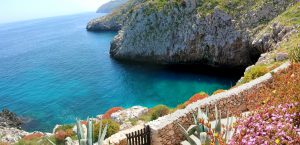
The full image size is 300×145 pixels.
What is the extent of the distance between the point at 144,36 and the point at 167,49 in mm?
8838

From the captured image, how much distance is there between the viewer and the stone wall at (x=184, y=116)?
1745 centimetres

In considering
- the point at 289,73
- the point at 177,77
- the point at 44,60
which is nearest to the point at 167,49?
the point at 177,77

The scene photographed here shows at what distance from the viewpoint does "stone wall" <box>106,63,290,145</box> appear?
1745cm

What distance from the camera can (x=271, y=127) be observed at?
1197 centimetres

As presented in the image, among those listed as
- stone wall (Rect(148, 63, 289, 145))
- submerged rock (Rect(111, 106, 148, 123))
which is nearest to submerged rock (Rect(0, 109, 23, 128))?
submerged rock (Rect(111, 106, 148, 123))

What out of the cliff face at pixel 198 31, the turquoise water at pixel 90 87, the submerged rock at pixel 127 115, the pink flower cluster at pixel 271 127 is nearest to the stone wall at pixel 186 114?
the pink flower cluster at pixel 271 127

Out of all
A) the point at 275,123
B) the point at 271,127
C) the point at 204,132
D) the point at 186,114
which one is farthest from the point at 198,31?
the point at 204,132

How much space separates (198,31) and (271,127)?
5516 cm

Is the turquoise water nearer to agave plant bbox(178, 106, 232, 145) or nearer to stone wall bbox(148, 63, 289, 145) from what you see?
stone wall bbox(148, 63, 289, 145)

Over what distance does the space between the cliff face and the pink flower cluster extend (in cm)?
4017

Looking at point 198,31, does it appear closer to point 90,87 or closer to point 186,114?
point 90,87

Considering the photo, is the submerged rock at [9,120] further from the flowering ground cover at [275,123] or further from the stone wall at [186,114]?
the flowering ground cover at [275,123]

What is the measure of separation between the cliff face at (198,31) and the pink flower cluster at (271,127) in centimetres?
4017

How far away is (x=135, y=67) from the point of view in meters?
73.4
